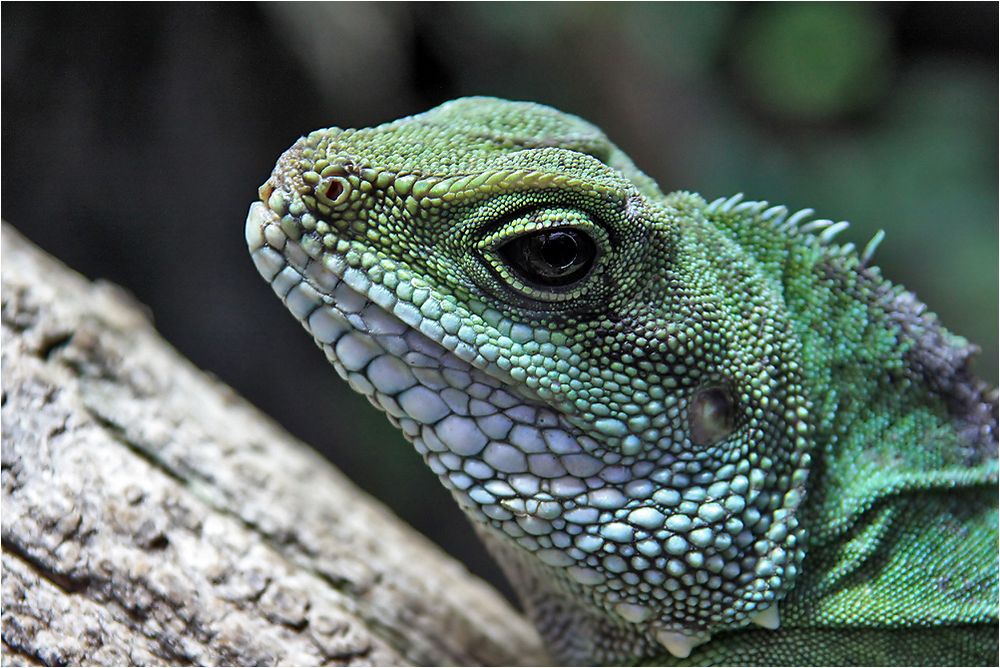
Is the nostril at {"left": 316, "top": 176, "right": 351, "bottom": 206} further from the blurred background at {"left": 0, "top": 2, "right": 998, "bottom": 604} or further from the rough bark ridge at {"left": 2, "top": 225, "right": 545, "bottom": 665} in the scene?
the blurred background at {"left": 0, "top": 2, "right": 998, "bottom": 604}

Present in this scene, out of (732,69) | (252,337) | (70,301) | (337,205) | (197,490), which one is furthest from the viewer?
(732,69)

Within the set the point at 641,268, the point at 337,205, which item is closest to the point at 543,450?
the point at 641,268

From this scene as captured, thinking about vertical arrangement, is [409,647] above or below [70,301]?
below

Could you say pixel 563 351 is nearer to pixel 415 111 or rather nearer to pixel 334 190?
pixel 334 190

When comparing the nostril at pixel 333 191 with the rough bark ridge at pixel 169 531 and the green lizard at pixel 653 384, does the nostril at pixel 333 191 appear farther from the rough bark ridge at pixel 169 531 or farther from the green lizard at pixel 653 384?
the rough bark ridge at pixel 169 531

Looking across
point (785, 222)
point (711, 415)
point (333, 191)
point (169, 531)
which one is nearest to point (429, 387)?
point (333, 191)

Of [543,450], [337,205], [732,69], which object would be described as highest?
[732,69]

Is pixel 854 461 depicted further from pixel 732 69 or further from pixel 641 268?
pixel 732 69
